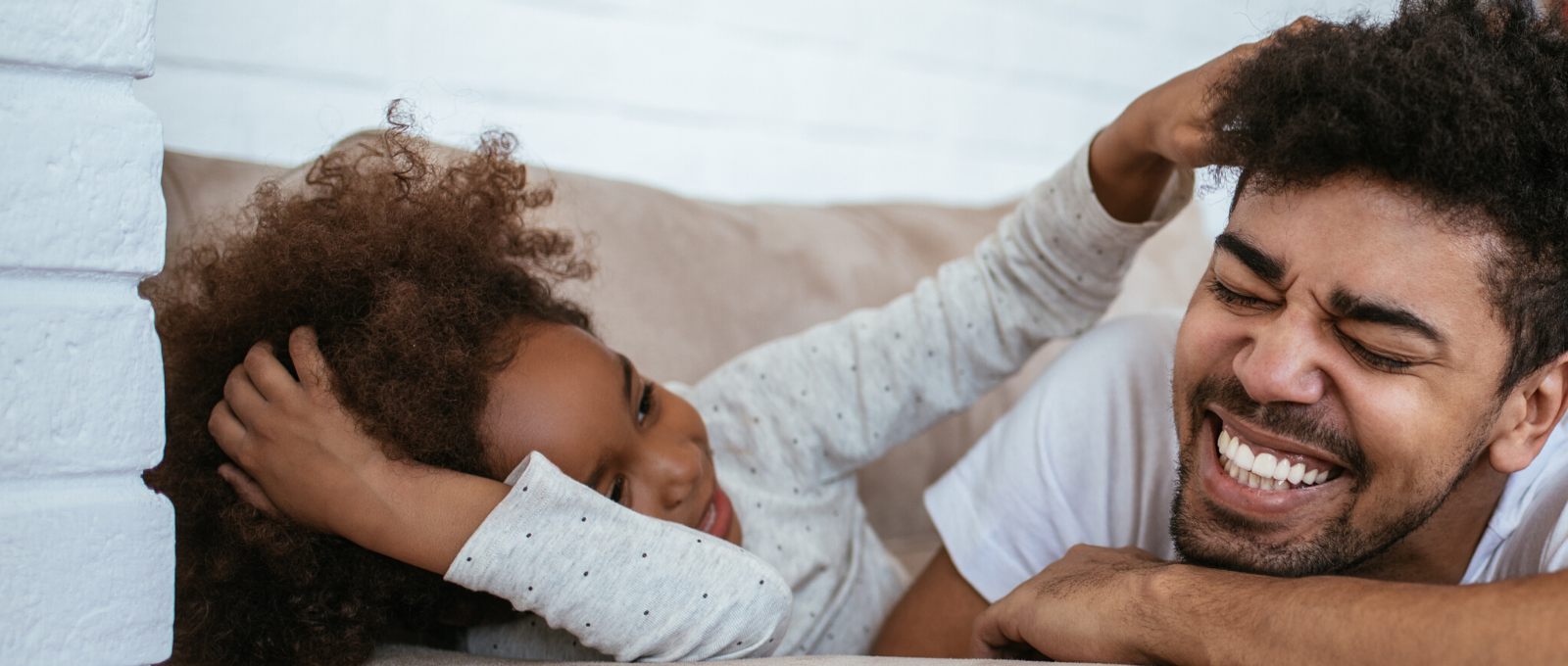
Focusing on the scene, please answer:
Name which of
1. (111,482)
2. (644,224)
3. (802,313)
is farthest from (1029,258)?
(111,482)

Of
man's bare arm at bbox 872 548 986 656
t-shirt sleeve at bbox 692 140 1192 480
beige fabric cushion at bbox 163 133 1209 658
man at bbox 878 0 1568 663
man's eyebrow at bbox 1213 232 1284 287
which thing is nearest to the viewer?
man at bbox 878 0 1568 663

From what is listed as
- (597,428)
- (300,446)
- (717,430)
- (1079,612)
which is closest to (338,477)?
(300,446)

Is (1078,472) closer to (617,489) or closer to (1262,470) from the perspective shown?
(1262,470)

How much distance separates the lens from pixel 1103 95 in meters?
3.45

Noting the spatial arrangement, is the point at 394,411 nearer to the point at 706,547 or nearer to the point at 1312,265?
the point at 706,547

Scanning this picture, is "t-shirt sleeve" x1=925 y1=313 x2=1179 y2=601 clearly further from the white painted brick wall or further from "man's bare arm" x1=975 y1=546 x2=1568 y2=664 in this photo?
the white painted brick wall

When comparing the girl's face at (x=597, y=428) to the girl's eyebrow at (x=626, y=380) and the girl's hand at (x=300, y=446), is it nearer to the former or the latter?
the girl's eyebrow at (x=626, y=380)

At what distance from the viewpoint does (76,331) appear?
637 mm

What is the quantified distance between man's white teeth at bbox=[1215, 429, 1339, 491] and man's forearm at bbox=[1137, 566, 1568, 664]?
0.51ft

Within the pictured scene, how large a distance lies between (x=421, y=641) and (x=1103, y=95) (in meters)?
2.90

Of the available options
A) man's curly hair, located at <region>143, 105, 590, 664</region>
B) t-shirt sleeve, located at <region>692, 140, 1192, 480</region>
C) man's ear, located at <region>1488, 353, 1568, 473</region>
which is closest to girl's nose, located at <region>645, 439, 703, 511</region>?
man's curly hair, located at <region>143, 105, 590, 664</region>

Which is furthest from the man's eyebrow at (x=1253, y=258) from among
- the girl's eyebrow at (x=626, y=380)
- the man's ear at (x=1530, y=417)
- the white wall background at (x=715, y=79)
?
the white wall background at (x=715, y=79)

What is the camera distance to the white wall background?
2229mm

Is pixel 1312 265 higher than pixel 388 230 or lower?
higher
